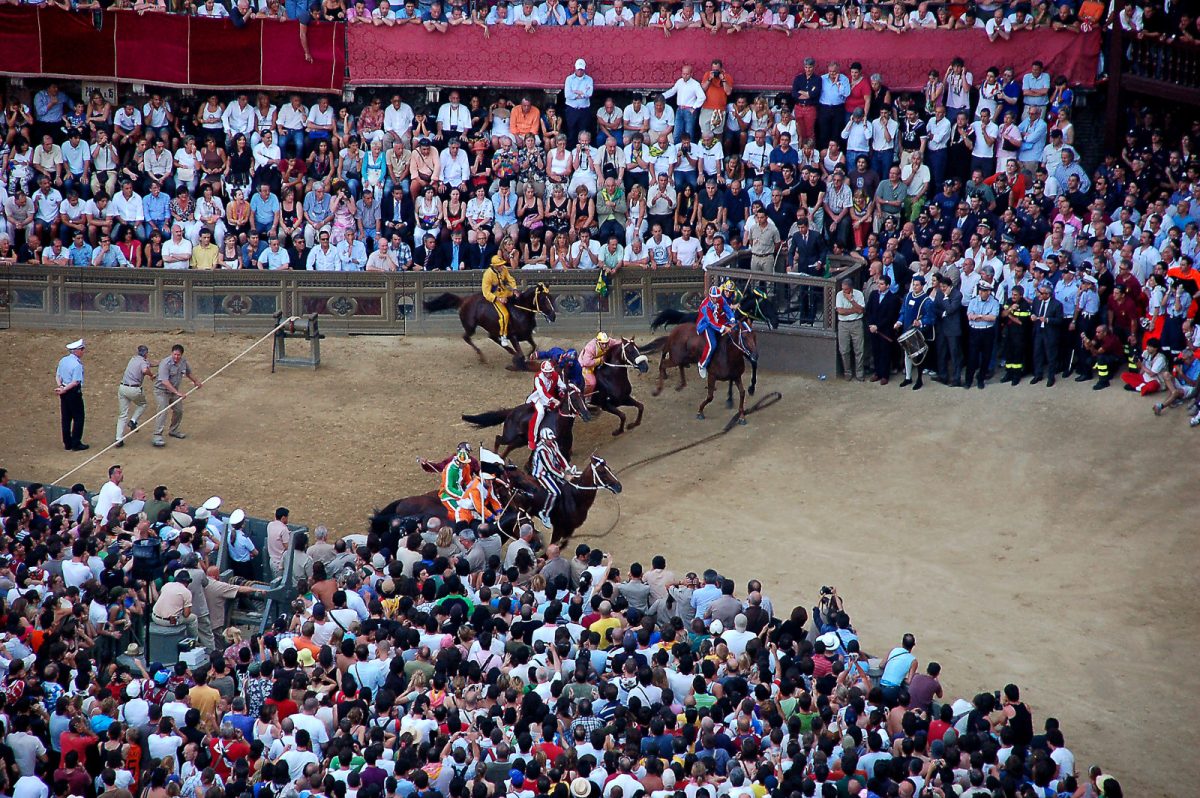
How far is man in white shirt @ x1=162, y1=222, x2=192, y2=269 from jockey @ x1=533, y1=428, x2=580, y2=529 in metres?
10.5

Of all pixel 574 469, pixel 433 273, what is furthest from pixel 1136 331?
pixel 433 273

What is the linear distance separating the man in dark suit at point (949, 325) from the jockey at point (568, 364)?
5.65 m

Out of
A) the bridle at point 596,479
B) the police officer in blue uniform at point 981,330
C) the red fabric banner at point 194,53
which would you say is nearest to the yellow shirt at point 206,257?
the red fabric banner at point 194,53

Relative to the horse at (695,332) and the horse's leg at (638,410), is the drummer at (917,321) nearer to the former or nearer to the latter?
the horse at (695,332)

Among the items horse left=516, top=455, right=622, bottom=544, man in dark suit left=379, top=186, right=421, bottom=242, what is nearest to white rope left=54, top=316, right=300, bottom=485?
man in dark suit left=379, top=186, right=421, bottom=242

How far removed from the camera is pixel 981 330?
23672 mm

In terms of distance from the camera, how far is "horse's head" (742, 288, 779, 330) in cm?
2516

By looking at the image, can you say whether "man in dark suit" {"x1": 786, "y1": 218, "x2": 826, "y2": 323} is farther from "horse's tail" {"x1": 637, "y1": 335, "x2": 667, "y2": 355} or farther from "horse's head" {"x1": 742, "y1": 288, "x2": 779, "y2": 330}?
"horse's tail" {"x1": 637, "y1": 335, "x2": 667, "y2": 355}

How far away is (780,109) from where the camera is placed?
2783cm

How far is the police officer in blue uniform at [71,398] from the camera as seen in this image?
21.8m

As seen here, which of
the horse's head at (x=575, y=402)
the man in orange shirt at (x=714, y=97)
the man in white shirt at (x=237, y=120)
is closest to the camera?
the horse's head at (x=575, y=402)

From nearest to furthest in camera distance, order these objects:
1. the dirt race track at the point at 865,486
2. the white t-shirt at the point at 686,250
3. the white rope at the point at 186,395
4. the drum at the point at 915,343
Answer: the dirt race track at the point at 865,486
the white rope at the point at 186,395
the drum at the point at 915,343
the white t-shirt at the point at 686,250

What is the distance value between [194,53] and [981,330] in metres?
15.1

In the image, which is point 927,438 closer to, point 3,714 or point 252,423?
point 252,423
